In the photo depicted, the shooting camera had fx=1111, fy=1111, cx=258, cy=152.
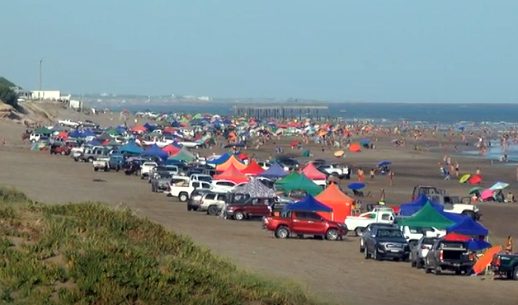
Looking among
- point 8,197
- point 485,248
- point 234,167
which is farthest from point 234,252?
point 234,167

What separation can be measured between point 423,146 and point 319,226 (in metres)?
75.5

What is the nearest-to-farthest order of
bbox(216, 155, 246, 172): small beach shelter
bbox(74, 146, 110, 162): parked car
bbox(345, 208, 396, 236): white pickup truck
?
1. bbox(345, 208, 396, 236): white pickup truck
2. bbox(216, 155, 246, 172): small beach shelter
3. bbox(74, 146, 110, 162): parked car

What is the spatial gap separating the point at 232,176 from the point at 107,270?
38.2 meters

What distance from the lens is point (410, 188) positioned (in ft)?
205

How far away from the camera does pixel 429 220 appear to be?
3606cm

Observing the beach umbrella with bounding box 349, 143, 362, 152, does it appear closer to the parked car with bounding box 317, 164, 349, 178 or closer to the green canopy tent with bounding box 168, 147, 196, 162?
the parked car with bounding box 317, 164, 349, 178

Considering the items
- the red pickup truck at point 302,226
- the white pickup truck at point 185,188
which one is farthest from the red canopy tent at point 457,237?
the white pickup truck at point 185,188

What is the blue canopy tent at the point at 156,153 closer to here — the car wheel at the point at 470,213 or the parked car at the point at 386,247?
the car wheel at the point at 470,213

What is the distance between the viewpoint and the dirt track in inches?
943

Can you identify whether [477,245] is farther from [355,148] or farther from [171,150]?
[355,148]

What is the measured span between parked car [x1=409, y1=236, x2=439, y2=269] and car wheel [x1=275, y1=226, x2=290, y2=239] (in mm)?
6142

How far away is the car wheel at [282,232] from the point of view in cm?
3625

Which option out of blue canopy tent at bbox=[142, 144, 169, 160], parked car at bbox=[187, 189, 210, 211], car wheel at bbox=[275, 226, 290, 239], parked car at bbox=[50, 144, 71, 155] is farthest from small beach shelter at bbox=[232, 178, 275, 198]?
parked car at bbox=[50, 144, 71, 155]

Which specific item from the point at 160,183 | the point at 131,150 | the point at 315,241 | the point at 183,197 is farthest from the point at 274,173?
the point at 315,241
